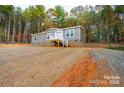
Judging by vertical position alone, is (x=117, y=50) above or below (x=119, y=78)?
above

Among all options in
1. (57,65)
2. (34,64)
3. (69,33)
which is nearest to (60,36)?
(69,33)

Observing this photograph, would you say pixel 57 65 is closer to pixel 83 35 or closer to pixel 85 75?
pixel 85 75

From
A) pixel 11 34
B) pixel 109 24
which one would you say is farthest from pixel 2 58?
pixel 109 24

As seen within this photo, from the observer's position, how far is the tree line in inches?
152

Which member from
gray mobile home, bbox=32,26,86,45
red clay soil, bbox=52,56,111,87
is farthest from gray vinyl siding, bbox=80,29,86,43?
red clay soil, bbox=52,56,111,87

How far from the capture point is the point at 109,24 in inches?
155

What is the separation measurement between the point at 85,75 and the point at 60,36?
0.73m

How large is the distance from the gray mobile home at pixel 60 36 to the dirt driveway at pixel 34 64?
12 cm

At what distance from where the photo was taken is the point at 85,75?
369cm

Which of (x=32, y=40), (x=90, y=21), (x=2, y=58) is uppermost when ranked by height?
(x=90, y=21)

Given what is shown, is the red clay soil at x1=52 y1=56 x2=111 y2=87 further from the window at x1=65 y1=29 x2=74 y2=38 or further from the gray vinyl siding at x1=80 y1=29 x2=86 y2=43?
the window at x1=65 y1=29 x2=74 y2=38

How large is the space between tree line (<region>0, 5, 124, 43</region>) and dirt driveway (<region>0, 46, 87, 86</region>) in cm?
20

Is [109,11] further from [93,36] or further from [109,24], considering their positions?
[93,36]
